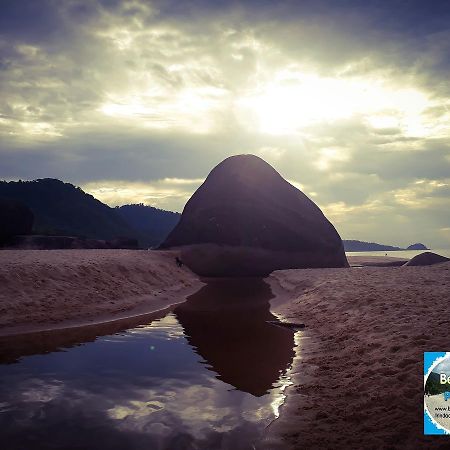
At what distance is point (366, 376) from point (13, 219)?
187 feet

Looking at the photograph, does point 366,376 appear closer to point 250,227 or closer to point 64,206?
point 250,227

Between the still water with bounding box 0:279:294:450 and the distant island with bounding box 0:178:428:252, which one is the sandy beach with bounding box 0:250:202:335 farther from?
the distant island with bounding box 0:178:428:252

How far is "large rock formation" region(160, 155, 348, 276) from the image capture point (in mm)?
49469

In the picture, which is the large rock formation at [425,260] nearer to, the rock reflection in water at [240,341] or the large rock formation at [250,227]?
the large rock formation at [250,227]

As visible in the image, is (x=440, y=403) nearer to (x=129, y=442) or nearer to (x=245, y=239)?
(x=129, y=442)

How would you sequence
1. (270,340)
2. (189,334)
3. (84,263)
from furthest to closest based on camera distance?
1. (84,263)
2. (189,334)
3. (270,340)

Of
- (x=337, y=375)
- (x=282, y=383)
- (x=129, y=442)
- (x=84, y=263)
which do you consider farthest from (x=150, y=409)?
(x=84, y=263)

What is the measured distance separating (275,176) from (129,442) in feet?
177

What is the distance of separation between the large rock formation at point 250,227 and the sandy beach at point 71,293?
24.0m

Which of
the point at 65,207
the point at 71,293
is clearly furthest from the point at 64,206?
the point at 71,293

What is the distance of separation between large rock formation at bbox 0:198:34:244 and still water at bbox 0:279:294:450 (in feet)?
151

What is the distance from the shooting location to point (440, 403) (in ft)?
19.1

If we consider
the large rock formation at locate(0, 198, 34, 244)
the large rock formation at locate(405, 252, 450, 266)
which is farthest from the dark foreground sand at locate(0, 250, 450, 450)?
the large rock formation at locate(0, 198, 34, 244)

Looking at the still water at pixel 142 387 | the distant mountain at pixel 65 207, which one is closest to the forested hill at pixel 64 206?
the distant mountain at pixel 65 207
